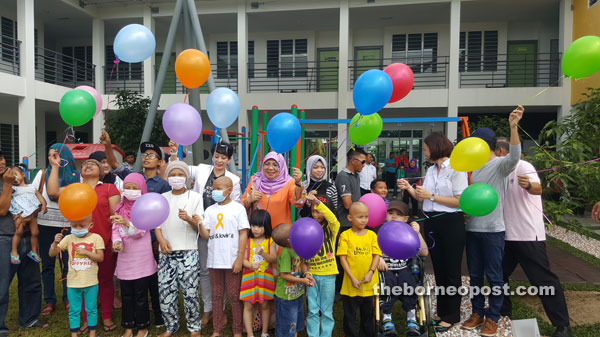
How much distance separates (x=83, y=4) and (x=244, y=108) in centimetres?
596

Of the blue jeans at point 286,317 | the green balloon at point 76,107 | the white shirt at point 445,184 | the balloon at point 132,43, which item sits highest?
the balloon at point 132,43

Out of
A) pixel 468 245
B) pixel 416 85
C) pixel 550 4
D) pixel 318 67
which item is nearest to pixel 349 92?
pixel 318 67

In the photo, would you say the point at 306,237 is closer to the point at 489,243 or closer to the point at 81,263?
the point at 489,243

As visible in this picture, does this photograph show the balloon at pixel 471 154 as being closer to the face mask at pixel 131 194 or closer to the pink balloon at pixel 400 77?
the pink balloon at pixel 400 77

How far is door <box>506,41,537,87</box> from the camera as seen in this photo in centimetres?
1259

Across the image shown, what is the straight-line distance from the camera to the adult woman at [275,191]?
10.5ft

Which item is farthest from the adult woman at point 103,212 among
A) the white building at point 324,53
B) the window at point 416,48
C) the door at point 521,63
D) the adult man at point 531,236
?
the door at point 521,63

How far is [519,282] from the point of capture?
4348 mm

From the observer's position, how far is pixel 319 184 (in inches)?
144

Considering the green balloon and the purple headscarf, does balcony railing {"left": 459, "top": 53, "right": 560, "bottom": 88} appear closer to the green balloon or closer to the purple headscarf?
the purple headscarf

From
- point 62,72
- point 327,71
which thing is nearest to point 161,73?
point 327,71

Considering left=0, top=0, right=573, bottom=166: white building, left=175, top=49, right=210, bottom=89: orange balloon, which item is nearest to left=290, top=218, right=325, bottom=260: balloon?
left=175, top=49, right=210, bottom=89: orange balloon

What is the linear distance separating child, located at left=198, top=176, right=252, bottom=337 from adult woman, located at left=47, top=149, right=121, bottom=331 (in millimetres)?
876

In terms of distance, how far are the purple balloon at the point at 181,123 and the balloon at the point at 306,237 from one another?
128 cm
